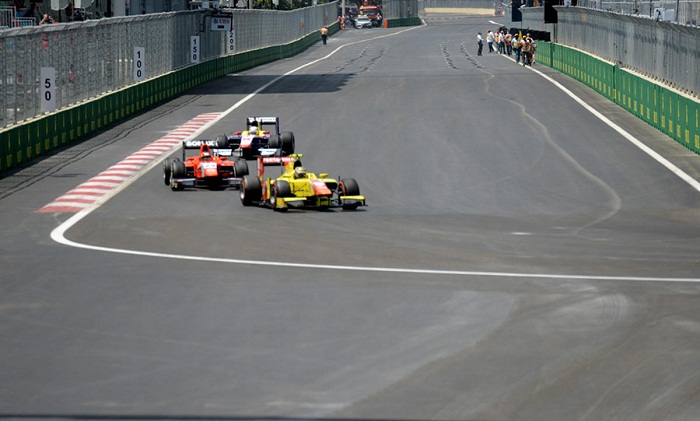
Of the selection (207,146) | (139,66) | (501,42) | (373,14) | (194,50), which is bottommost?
(207,146)

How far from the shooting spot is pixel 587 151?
108 ft

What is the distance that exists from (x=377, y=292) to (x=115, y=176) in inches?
548

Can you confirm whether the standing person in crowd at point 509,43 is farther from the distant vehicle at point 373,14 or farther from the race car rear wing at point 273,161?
the distant vehicle at point 373,14

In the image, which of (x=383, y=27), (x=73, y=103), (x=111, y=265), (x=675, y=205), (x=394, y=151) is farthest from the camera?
(x=383, y=27)

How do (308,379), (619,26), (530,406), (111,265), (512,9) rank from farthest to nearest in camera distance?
1. (512,9)
2. (619,26)
3. (111,265)
4. (308,379)
5. (530,406)

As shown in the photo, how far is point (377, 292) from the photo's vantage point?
1591cm

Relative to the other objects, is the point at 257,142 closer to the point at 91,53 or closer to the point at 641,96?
the point at 91,53

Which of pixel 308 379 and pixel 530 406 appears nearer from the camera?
pixel 530 406

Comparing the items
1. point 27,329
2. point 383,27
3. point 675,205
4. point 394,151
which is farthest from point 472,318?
point 383,27

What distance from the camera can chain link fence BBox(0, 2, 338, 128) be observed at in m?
32.0

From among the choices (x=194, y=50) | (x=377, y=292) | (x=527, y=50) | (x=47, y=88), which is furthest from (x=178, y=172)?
(x=527, y=50)

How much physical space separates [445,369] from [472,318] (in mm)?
2364

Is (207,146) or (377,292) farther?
(207,146)

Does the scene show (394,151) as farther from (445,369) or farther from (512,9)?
(512,9)
